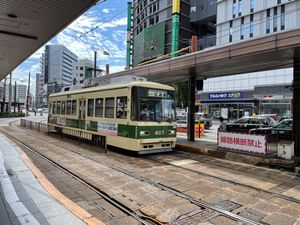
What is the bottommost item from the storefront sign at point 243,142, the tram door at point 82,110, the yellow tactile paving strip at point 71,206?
the yellow tactile paving strip at point 71,206

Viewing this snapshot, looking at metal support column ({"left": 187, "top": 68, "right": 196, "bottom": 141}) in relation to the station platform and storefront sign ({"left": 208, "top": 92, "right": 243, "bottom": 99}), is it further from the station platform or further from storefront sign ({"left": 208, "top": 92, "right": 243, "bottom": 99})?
storefront sign ({"left": 208, "top": 92, "right": 243, "bottom": 99})

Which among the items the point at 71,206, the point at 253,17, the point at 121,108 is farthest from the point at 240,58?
the point at 253,17

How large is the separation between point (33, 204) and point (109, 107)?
844 centimetres

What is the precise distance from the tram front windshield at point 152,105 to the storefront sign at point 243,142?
2552 mm

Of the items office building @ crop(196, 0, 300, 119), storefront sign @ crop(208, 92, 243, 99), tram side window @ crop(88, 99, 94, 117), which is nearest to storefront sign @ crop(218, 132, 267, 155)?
tram side window @ crop(88, 99, 94, 117)

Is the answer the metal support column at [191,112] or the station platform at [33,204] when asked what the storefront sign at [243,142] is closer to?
the metal support column at [191,112]

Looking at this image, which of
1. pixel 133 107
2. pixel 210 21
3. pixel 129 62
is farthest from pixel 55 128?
pixel 129 62

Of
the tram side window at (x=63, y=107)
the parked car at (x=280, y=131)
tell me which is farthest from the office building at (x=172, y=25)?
the tram side window at (x=63, y=107)

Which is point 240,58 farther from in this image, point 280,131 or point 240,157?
point 280,131

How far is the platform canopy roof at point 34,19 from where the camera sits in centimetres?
515

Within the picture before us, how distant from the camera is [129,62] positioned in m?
76.3

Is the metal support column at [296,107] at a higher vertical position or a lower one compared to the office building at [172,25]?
lower

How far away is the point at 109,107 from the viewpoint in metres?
13.5

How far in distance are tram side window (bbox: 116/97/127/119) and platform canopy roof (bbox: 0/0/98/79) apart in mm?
4835
